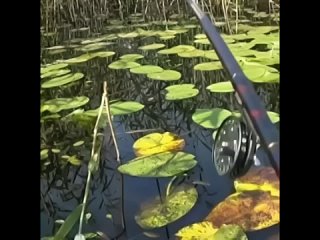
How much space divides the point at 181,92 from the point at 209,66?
79 millimetres

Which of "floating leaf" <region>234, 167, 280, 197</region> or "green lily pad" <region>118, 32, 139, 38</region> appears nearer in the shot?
"floating leaf" <region>234, 167, 280, 197</region>

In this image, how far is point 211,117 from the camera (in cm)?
126

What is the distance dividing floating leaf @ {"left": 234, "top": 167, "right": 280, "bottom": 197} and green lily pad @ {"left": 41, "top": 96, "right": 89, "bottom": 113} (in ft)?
1.19

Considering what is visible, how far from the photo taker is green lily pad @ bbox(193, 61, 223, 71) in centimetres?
126

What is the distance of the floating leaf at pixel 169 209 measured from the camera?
123 cm

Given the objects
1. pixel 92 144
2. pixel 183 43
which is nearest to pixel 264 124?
pixel 183 43

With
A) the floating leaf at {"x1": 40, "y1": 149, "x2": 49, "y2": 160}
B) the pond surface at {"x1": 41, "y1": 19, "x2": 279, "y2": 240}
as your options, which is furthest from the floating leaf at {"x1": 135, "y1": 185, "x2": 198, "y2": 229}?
the floating leaf at {"x1": 40, "y1": 149, "x2": 49, "y2": 160}

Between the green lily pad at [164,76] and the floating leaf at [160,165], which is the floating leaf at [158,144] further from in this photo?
the green lily pad at [164,76]

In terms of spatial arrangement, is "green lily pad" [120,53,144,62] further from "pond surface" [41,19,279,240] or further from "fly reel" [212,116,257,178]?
"fly reel" [212,116,257,178]

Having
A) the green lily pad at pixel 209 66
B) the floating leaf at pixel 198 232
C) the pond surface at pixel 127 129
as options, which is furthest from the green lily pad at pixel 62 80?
the floating leaf at pixel 198 232

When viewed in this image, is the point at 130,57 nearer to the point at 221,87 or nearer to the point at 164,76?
the point at 164,76
